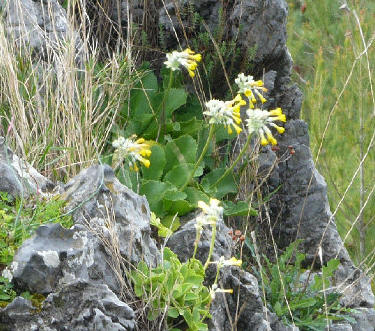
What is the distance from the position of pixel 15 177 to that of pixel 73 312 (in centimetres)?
65

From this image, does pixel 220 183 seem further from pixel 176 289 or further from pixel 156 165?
pixel 176 289

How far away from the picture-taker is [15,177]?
2.58 m

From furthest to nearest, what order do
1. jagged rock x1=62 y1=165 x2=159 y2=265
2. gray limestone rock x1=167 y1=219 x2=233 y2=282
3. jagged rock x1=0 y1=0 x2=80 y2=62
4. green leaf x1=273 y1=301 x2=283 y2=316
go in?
1. jagged rock x1=0 y1=0 x2=80 y2=62
2. green leaf x1=273 y1=301 x2=283 y2=316
3. gray limestone rock x1=167 y1=219 x2=233 y2=282
4. jagged rock x1=62 y1=165 x2=159 y2=265

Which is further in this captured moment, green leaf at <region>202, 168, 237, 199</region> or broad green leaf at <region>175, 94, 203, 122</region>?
broad green leaf at <region>175, 94, 203, 122</region>

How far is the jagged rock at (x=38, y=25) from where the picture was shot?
358 centimetres

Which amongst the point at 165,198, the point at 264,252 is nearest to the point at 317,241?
the point at 264,252

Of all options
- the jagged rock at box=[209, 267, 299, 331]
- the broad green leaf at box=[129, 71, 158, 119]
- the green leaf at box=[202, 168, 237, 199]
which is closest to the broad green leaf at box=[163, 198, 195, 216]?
the green leaf at box=[202, 168, 237, 199]

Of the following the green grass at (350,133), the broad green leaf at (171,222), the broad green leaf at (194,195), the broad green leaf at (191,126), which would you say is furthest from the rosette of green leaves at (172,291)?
the green grass at (350,133)

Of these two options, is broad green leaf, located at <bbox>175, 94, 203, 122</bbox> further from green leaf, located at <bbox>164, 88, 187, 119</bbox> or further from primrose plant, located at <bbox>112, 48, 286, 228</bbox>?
green leaf, located at <bbox>164, 88, 187, 119</bbox>

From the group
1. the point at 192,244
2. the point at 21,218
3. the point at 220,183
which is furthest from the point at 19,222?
the point at 220,183

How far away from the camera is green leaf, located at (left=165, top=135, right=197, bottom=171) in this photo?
3.39 metres

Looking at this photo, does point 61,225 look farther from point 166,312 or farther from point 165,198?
point 165,198

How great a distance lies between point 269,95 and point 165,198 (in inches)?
46.5

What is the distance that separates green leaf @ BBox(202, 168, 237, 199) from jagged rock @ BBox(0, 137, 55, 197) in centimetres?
94
